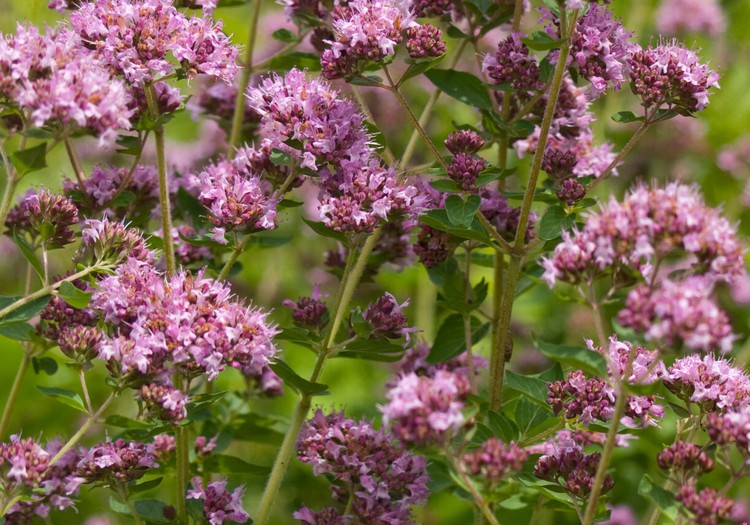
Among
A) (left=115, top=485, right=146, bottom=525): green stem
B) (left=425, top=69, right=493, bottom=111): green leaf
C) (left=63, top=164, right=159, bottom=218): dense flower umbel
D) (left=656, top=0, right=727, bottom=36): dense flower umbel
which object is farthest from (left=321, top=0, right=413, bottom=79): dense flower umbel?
(left=656, top=0, right=727, bottom=36): dense flower umbel

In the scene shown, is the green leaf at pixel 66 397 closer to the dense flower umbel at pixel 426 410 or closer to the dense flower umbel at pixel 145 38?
the dense flower umbel at pixel 145 38

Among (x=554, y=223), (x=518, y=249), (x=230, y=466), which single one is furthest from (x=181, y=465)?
(x=554, y=223)

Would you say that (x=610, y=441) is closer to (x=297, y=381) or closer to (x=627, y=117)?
(x=297, y=381)

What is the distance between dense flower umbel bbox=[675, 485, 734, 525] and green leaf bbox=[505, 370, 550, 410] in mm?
589

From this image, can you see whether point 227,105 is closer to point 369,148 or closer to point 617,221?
point 369,148

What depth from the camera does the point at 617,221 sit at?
2.13m

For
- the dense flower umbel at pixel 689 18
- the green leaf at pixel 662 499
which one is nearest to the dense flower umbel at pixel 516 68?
the green leaf at pixel 662 499

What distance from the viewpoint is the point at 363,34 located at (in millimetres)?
2680

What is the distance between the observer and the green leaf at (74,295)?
100.0 inches

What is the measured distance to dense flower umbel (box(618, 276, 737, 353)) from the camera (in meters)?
1.98

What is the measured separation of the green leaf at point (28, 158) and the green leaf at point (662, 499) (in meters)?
1.68

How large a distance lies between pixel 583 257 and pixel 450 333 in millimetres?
977

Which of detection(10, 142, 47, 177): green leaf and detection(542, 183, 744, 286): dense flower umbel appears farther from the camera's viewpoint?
detection(10, 142, 47, 177): green leaf

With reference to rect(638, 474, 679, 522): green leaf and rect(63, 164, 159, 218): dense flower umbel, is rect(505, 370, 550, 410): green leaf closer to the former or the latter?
rect(638, 474, 679, 522): green leaf
